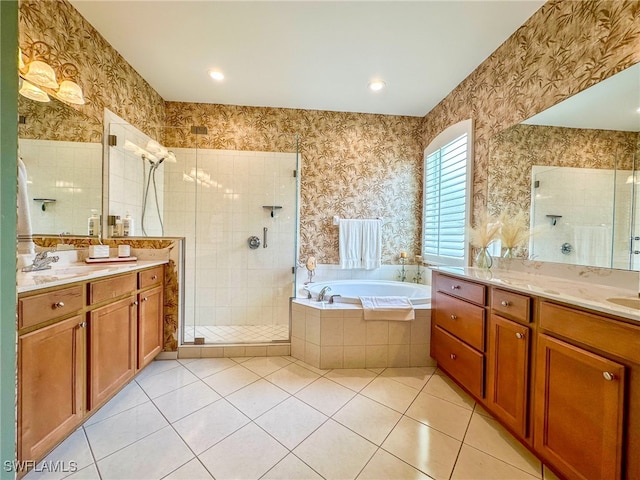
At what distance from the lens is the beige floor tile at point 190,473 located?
112cm

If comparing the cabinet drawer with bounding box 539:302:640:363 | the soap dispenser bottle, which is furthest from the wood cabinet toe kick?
the soap dispenser bottle

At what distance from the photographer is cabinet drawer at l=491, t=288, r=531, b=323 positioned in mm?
1265

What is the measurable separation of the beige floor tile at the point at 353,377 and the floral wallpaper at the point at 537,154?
1.65m

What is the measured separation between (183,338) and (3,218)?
2115 mm

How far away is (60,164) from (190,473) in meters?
2.04

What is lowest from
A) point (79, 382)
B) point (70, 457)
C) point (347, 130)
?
point (70, 457)

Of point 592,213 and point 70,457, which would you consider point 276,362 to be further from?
point 592,213

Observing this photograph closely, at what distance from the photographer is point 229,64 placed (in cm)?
221

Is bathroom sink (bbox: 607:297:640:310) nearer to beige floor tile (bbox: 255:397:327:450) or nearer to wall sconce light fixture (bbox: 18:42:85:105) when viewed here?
beige floor tile (bbox: 255:397:327:450)

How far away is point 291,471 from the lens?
1160 millimetres

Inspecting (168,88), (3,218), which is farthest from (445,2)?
(168,88)

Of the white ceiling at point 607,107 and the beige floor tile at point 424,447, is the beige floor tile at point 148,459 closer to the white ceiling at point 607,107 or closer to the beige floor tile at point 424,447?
the beige floor tile at point 424,447

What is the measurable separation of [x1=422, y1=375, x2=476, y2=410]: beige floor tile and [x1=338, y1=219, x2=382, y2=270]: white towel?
54.1 inches

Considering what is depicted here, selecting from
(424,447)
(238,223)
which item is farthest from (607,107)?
(238,223)
